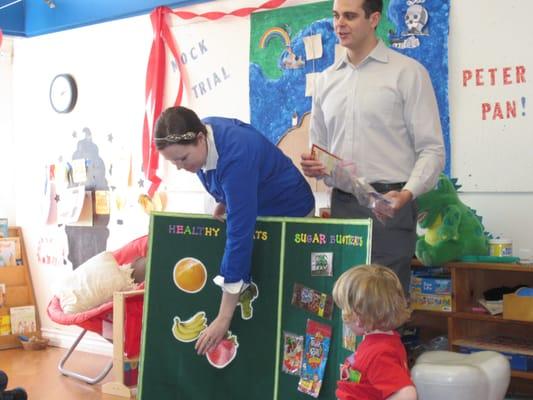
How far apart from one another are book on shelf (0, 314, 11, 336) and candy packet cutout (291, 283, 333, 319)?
309 cm

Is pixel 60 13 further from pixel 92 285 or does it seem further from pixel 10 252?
pixel 92 285

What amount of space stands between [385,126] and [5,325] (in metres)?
3.52

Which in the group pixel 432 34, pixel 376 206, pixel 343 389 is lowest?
pixel 343 389

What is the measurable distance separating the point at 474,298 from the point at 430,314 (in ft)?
0.64

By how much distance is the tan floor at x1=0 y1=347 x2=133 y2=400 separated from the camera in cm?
389

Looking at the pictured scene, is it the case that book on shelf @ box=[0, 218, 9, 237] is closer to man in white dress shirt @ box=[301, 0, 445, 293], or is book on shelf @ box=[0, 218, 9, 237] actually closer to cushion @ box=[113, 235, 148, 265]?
cushion @ box=[113, 235, 148, 265]

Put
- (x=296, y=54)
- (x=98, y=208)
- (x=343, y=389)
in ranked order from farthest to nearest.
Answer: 1. (x=98, y=208)
2. (x=296, y=54)
3. (x=343, y=389)

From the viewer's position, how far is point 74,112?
497 centimetres

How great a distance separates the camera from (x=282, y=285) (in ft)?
8.38

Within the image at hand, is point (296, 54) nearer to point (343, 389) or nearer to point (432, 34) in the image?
point (432, 34)

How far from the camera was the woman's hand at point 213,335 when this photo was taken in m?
2.52

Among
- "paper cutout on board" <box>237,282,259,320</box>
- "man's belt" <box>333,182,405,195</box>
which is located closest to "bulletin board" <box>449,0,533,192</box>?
"man's belt" <box>333,182,405,195</box>

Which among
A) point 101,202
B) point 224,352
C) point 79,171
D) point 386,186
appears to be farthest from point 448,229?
point 79,171

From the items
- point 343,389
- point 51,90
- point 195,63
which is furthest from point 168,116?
point 51,90
